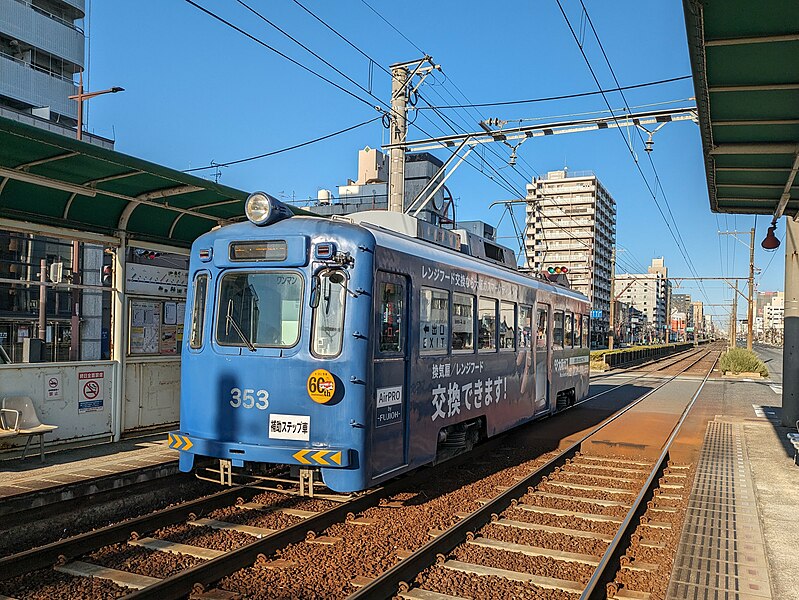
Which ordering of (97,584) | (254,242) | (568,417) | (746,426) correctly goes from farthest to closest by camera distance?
1. (568,417)
2. (746,426)
3. (254,242)
4. (97,584)

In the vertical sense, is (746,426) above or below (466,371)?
below

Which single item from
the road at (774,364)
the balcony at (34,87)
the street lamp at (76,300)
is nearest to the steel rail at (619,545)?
the street lamp at (76,300)

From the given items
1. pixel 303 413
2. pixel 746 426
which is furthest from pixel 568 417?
pixel 303 413

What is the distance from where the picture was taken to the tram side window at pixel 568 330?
47.4 ft

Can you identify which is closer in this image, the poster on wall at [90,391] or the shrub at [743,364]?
the poster on wall at [90,391]

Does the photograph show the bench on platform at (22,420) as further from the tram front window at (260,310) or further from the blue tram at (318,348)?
the tram front window at (260,310)

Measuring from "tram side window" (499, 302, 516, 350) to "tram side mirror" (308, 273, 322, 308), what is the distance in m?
4.08

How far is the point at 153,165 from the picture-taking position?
8297mm

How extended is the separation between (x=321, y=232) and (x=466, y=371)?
3003 millimetres

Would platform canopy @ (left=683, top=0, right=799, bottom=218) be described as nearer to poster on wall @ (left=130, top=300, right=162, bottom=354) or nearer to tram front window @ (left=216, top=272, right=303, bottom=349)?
tram front window @ (left=216, top=272, right=303, bottom=349)

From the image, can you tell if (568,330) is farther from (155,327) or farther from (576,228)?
(576,228)

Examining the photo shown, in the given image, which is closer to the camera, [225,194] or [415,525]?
[415,525]

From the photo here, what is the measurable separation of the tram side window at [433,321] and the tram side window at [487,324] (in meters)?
1.11

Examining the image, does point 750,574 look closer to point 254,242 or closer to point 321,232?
point 321,232
